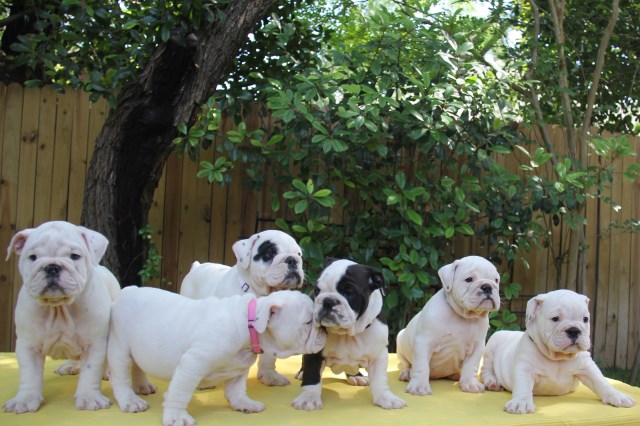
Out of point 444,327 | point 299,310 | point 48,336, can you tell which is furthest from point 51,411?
point 444,327

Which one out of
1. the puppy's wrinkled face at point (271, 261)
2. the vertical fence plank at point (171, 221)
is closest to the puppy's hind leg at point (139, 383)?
the puppy's wrinkled face at point (271, 261)

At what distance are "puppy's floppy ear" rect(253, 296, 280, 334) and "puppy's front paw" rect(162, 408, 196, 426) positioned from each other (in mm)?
527

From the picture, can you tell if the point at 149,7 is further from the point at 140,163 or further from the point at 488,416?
the point at 488,416

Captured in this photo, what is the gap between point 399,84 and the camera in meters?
6.96

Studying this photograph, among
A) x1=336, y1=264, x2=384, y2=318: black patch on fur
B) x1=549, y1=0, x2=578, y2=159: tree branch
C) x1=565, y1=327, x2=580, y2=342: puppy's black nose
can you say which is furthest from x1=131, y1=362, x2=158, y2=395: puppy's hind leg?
x1=549, y1=0, x2=578, y2=159: tree branch

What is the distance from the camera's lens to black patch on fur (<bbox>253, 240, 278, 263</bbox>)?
438 cm

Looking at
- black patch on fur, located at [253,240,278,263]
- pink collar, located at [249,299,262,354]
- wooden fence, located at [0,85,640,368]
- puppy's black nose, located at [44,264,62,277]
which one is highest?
wooden fence, located at [0,85,640,368]

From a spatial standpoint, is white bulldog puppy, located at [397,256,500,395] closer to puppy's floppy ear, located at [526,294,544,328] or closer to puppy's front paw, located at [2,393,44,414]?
puppy's floppy ear, located at [526,294,544,328]

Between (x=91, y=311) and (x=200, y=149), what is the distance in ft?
11.4

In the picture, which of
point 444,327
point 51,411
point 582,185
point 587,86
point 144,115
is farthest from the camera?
point 587,86

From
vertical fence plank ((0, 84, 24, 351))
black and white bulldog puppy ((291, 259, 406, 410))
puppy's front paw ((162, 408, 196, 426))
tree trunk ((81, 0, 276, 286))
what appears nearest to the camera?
puppy's front paw ((162, 408, 196, 426))

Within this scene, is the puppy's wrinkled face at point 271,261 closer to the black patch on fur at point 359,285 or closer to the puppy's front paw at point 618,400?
A: the black patch on fur at point 359,285

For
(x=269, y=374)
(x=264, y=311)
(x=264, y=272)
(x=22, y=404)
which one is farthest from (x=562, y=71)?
(x=22, y=404)

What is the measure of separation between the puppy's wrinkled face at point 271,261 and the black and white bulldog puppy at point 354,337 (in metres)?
0.29
